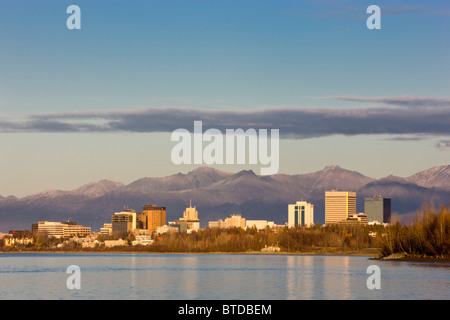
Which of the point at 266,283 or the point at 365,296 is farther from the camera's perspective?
the point at 266,283

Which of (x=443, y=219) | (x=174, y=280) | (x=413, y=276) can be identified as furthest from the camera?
(x=443, y=219)

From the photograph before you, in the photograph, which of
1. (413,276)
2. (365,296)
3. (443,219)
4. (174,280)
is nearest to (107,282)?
(174,280)
